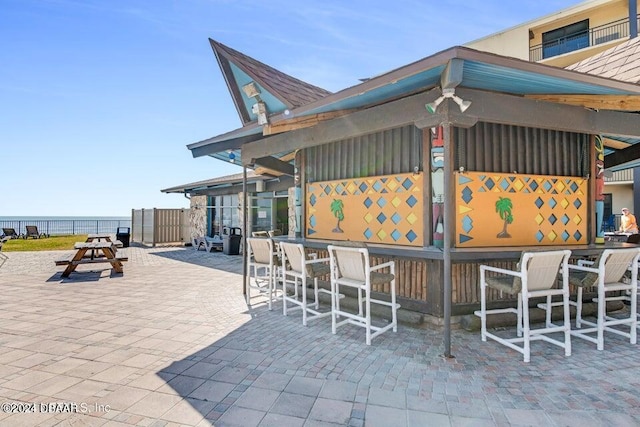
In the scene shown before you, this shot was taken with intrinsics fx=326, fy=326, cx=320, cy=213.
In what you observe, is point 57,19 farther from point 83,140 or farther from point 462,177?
point 83,140

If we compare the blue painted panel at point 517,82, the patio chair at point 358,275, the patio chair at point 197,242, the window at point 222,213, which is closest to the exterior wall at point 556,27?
the blue painted panel at point 517,82

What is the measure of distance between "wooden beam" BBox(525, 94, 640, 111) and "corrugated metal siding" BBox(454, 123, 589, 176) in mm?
537

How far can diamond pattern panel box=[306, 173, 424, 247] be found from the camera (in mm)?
4246

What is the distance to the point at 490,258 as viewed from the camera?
11.8 ft

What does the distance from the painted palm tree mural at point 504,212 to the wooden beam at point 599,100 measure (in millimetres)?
1285

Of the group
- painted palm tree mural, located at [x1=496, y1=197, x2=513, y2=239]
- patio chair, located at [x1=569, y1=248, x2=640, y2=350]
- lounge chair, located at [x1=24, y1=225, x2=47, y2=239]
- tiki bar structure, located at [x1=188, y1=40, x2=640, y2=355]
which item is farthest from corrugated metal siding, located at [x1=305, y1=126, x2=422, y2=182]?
lounge chair, located at [x1=24, y1=225, x2=47, y2=239]

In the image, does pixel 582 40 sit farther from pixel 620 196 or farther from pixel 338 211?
pixel 338 211

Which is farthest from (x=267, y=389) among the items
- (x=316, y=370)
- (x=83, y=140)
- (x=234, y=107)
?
(x=83, y=140)

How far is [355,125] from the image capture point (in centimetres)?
401

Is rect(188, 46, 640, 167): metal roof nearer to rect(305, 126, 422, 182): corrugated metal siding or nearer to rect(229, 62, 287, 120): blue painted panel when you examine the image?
rect(229, 62, 287, 120): blue painted panel

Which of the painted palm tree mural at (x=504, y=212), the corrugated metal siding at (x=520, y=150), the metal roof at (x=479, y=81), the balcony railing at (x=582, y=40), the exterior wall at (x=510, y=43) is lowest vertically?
the painted palm tree mural at (x=504, y=212)

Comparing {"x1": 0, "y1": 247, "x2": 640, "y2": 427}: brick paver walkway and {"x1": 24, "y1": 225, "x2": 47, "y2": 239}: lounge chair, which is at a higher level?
{"x1": 24, "y1": 225, "x2": 47, "y2": 239}: lounge chair

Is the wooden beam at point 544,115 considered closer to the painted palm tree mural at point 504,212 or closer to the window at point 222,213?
the painted palm tree mural at point 504,212

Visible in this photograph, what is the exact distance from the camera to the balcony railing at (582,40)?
1603 centimetres
